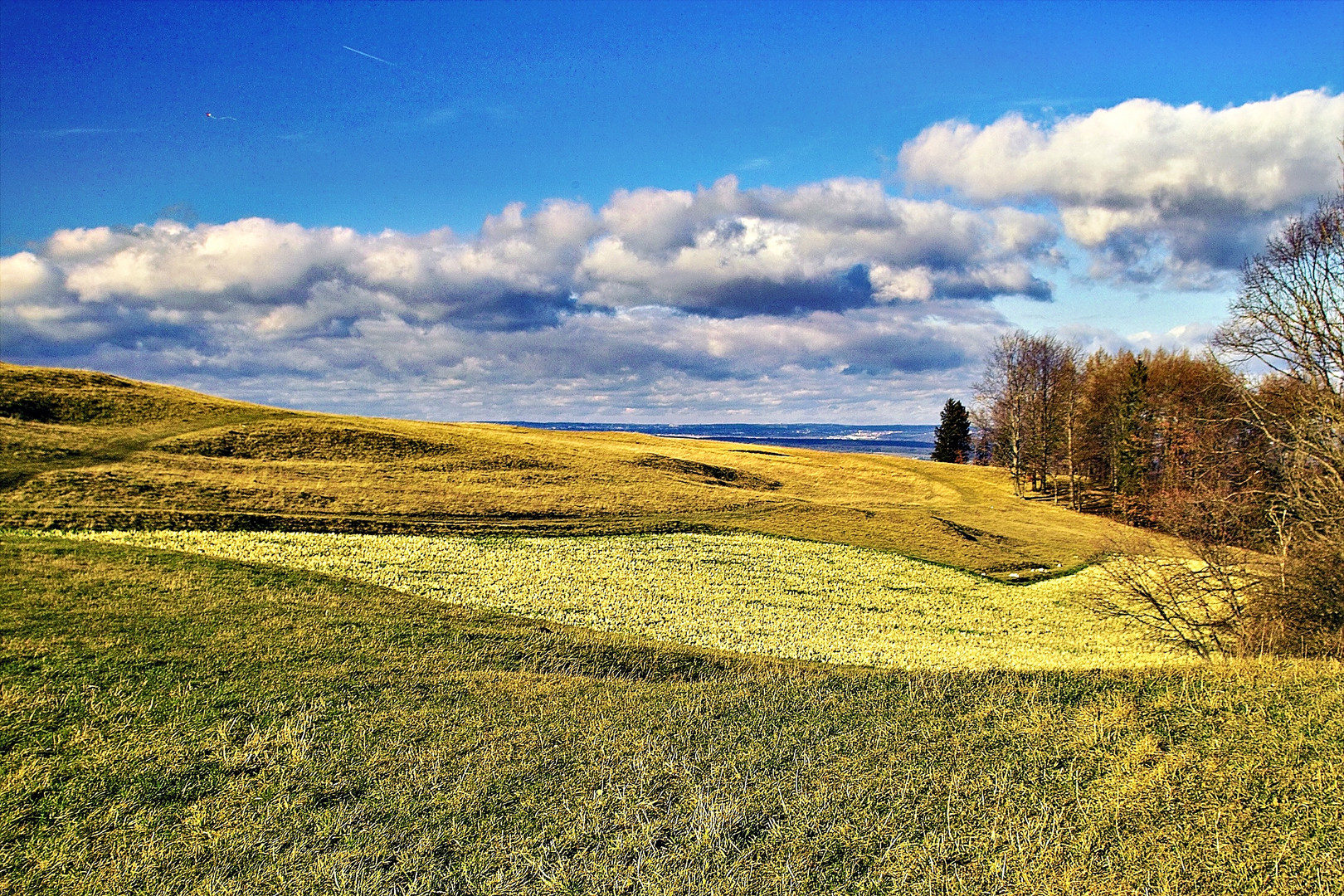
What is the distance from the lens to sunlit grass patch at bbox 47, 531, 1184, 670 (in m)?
18.5

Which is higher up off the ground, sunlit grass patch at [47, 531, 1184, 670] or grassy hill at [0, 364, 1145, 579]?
grassy hill at [0, 364, 1145, 579]

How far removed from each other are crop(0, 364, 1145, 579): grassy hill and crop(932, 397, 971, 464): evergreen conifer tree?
47.9 meters

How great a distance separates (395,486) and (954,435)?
8728cm

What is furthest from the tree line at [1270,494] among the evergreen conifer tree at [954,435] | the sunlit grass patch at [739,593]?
the evergreen conifer tree at [954,435]

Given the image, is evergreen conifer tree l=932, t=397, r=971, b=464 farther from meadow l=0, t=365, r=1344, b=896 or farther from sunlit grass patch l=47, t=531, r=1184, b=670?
meadow l=0, t=365, r=1344, b=896

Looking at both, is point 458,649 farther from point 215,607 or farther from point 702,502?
point 702,502

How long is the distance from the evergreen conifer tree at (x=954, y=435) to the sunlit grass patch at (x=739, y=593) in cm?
7285

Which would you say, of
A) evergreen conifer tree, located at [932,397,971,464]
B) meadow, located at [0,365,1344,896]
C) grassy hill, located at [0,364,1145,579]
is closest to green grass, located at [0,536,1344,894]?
meadow, located at [0,365,1344,896]

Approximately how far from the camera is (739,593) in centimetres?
2386

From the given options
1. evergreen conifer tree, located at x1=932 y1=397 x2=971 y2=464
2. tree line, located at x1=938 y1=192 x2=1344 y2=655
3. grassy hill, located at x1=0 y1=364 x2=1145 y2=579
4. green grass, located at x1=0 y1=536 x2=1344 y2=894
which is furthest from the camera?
evergreen conifer tree, located at x1=932 y1=397 x2=971 y2=464

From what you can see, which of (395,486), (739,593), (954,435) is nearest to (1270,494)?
(739,593)

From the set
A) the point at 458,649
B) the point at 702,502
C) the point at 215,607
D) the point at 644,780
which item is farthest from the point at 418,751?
the point at 702,502

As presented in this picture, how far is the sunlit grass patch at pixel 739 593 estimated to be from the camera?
18453 millimetres

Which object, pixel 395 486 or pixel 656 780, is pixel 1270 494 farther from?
pixel 395 486
